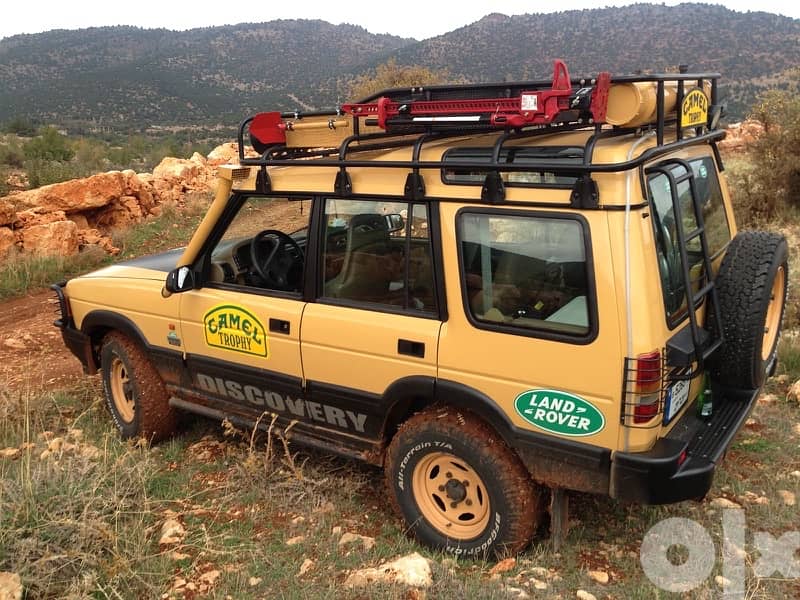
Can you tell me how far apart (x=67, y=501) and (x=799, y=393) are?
4.46 meters

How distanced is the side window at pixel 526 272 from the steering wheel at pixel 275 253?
133 centimetres

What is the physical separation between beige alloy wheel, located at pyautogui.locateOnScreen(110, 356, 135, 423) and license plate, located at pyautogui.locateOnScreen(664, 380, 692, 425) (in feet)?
11.5

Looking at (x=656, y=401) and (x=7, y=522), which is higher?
(x=656, y=401)

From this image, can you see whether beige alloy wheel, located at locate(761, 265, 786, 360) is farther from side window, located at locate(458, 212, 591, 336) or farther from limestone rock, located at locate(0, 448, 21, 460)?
limestone rock, located at locate(0, 448, 21, 460)

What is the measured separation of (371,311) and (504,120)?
110 cm

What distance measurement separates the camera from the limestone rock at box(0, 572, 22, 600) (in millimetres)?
2754

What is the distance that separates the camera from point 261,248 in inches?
161

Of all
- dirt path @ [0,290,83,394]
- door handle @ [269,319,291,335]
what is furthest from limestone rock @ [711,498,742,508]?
dirt path @ [0,290,83,394]

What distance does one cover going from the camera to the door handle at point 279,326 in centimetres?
360

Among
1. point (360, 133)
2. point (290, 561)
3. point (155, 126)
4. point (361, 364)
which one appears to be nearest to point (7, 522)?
point (290, 561)

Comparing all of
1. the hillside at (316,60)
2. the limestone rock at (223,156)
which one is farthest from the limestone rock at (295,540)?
the hillside at (316,60)

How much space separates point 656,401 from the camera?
2.65 metres

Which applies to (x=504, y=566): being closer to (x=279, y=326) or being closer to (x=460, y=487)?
(x=460, y=487)

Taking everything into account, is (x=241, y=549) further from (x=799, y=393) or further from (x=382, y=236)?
(x=799, y=393)
